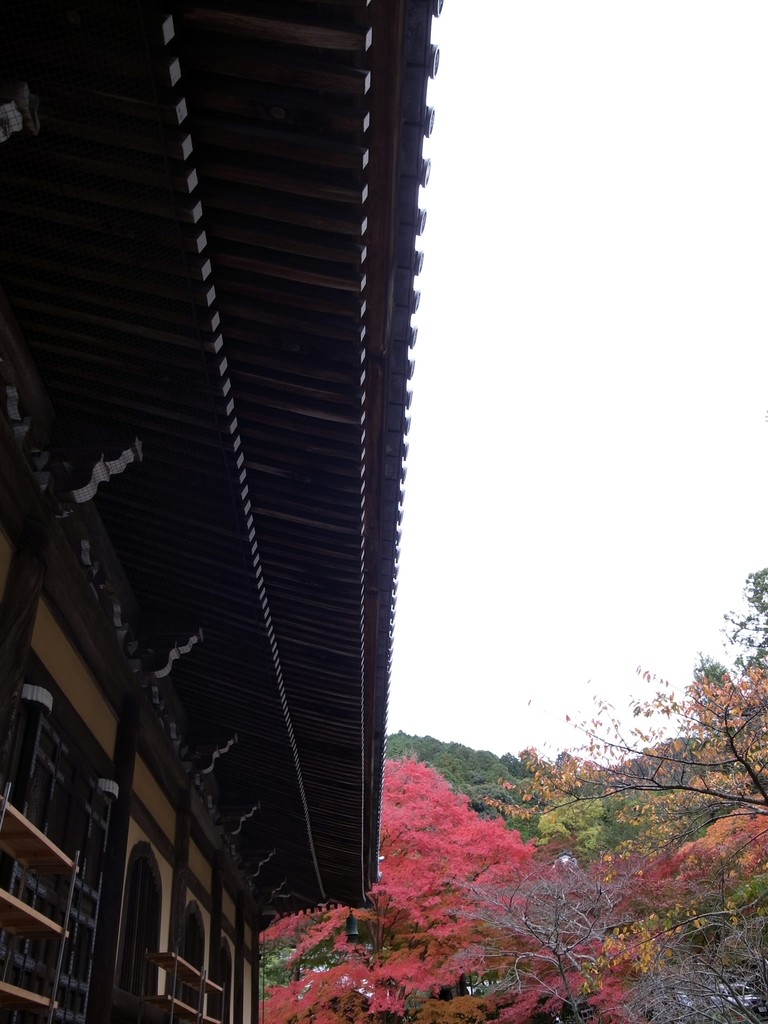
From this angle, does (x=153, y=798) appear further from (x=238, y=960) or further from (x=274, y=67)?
(x=274, y=67)

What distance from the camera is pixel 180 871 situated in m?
6.98

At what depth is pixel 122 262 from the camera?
10.0ft

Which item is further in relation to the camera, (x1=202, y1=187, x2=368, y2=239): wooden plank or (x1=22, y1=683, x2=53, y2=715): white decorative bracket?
(x1=22, y1=683, x2=53, y2=715): white decorative bracket

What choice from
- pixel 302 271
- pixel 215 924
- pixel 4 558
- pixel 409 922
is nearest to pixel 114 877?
pixel 4 558

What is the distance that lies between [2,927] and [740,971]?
9.13 meters

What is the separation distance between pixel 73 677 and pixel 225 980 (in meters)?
6.31

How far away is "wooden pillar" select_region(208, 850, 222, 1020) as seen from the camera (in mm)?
8453

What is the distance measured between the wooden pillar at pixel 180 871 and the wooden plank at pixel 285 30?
6.16 metres

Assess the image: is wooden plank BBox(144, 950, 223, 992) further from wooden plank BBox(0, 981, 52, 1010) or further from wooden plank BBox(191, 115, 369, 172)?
wooden plank BBox(191, 115, 369, 172)

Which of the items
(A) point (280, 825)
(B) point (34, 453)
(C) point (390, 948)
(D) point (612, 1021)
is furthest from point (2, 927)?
(C) point (390, 948)

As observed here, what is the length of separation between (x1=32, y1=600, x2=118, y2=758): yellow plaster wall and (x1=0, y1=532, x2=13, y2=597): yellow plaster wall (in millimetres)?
499

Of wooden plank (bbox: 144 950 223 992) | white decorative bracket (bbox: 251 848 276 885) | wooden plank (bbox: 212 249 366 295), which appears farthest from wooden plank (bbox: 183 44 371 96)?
white decorative bracket (bbox: 251 848 276 885)

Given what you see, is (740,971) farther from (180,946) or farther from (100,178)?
(100,178)

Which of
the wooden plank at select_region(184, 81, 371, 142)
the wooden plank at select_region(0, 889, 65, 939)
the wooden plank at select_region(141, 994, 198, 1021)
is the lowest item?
the wooden plank at select_region(0, 889, 65, 939)
